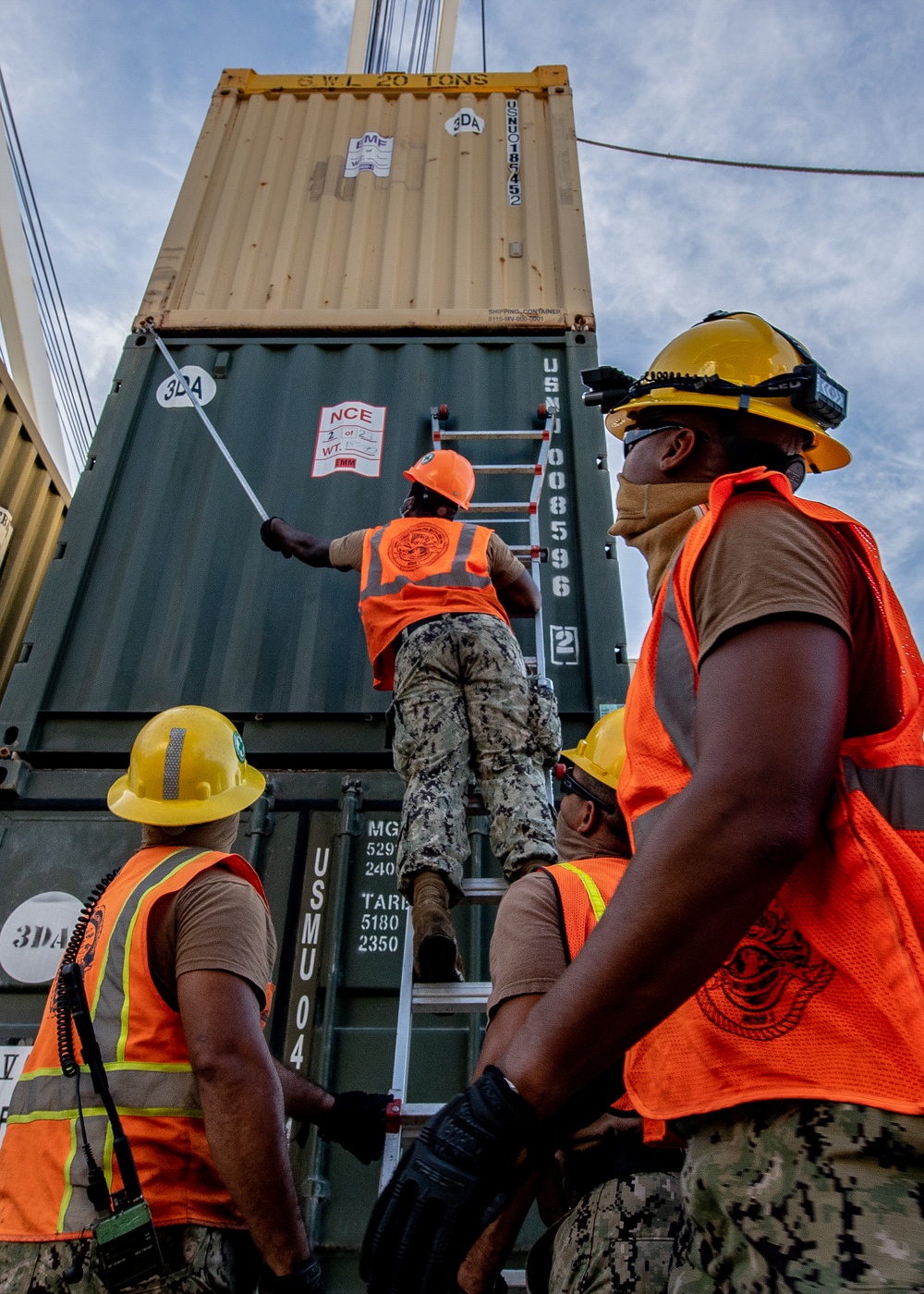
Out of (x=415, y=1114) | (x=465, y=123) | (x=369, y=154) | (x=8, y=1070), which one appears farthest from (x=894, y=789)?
(x=465, y=123)

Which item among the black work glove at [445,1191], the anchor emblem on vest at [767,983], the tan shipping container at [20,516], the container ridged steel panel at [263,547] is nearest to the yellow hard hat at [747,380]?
the anchor emblem on vest at [767,983]

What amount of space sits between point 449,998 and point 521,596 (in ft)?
5.67

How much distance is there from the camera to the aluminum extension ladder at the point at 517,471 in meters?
4.27

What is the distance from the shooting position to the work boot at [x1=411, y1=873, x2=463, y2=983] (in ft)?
7.97

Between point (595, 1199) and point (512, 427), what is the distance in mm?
3872

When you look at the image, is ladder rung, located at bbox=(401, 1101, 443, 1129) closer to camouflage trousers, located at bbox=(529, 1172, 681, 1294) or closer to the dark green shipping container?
the dark green shipping container

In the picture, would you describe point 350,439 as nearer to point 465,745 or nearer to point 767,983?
point 465,745

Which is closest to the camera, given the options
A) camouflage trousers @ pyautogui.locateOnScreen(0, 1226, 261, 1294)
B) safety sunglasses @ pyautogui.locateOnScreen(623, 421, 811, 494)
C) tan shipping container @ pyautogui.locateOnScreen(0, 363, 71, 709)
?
safety sunglasses @ pyautogui.locateOnScreen(623, 421, 811, 494)

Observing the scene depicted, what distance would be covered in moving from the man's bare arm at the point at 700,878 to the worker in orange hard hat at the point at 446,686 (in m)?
1.59

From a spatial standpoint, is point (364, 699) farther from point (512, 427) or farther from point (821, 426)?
point (821, 426)

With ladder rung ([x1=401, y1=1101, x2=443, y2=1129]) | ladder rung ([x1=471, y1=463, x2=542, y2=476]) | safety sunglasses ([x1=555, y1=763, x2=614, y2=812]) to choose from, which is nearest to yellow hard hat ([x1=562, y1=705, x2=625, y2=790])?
safety sunglasses ([x1=555, y1=763, x2=614, y2=812])

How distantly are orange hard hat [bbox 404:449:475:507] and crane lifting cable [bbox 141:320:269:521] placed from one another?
0.78 meters

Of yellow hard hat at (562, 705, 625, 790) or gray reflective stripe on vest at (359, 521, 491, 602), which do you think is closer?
yellow hard hat at (562, 705, 625, 790)

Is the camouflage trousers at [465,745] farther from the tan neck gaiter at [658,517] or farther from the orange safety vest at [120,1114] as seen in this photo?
the tan neck gaiter at [658,517]
